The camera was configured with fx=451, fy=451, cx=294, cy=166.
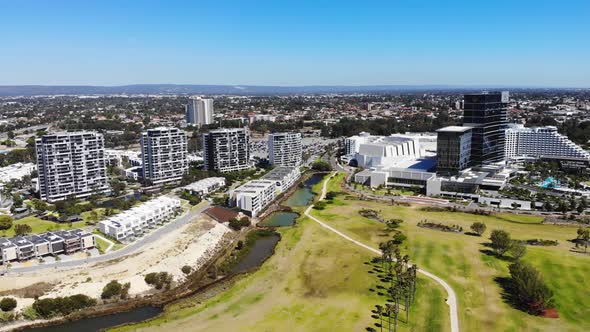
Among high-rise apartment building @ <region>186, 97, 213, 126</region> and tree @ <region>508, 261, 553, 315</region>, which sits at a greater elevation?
high-rise apartment building @ <region>186, 97, 213, 126</region>

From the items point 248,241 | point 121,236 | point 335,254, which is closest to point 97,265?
point 121,236

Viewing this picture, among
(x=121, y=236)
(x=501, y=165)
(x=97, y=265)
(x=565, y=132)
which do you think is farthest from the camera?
(x=565, y=132)

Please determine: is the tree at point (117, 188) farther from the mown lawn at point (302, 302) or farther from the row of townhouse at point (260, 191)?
the mown lawn at point (302, 302)

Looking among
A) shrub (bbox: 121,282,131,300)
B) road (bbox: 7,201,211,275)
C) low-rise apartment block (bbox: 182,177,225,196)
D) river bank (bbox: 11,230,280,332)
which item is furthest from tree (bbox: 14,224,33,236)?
low-rise apartment block (bbox: 182,177,225,196)

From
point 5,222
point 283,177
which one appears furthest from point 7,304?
point 283,177

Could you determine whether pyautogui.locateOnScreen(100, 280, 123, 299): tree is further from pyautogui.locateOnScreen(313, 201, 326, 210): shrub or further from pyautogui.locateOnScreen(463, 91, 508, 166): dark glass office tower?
pyautogui.locateOnScreen(463, 91, 508, 166): dark glass office tower

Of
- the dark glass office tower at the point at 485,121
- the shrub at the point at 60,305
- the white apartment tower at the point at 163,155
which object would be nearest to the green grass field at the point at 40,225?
the shrub at the point at 60,305

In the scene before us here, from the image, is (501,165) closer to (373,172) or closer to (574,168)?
(574,168)
